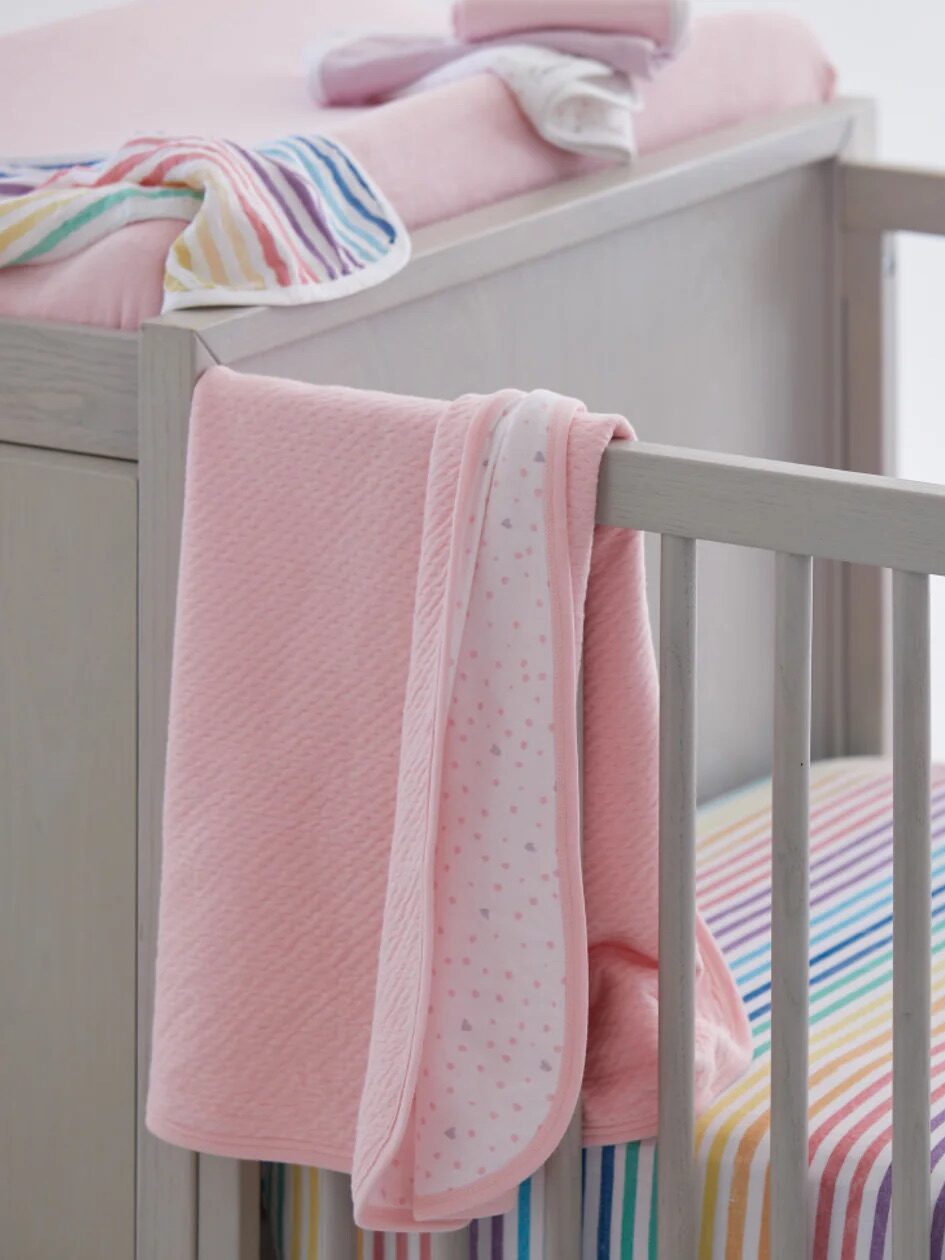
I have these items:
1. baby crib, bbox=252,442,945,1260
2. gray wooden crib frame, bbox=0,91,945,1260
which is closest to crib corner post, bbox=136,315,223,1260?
gray wooden crib frame, bbox=0,91,945,1260

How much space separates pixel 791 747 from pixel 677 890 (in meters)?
0.10

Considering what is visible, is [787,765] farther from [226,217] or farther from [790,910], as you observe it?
[226,217]

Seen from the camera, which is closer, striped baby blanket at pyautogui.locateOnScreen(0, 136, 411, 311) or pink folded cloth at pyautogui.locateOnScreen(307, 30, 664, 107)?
striped baby blanket at pyautogui.locateOnScreen(0, 136, 411, 311)

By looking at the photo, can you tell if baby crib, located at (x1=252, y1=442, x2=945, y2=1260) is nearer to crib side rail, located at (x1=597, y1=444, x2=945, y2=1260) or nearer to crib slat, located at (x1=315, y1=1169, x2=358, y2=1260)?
crib side rail, located at (x1=597, y1=444, x2=945, y2=1260)

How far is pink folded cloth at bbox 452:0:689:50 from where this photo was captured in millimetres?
1548

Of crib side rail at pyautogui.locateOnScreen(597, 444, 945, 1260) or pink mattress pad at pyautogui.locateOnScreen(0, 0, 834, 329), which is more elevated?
pink mattress pad at pyautogui.locateOnScreen(0, 0, 834, 329)

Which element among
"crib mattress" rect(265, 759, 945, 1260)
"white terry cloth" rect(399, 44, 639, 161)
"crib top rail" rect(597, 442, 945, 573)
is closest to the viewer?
"crib top rail" rect(597, 442, 945, 573)

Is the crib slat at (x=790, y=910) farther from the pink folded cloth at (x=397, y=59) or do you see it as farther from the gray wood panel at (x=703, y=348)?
the pink folded cloth at (x=397, y=59)

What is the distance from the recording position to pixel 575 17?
1583 mm

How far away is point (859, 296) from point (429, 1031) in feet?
2.86

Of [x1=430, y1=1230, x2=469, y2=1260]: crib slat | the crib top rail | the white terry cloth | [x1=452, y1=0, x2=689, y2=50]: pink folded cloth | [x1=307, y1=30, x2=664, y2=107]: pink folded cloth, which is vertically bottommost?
[x1=430, y1=1230, x2=469, y2=1260]: crib slat

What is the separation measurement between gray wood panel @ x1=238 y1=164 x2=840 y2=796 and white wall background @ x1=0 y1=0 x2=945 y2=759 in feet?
2.33

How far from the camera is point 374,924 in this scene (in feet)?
3.86

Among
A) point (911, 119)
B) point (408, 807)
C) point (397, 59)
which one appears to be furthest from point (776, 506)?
point (911, 119)
